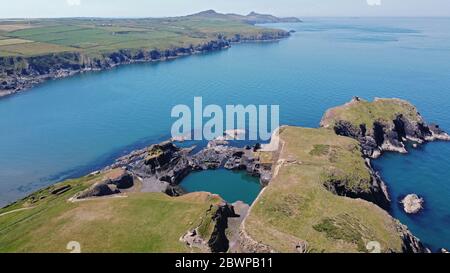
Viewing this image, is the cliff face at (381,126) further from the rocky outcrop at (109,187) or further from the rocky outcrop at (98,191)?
the rocky outcrop at (98,191)

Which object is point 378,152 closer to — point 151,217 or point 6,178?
point 151,217

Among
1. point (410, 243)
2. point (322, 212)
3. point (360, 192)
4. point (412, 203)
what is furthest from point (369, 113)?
point (322, 212)

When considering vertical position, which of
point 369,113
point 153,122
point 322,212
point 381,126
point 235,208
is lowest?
point 235,208


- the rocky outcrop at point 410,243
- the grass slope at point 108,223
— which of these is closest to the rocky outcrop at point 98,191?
the grass slope at point 108,223

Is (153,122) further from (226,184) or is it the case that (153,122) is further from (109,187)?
(109,187)
